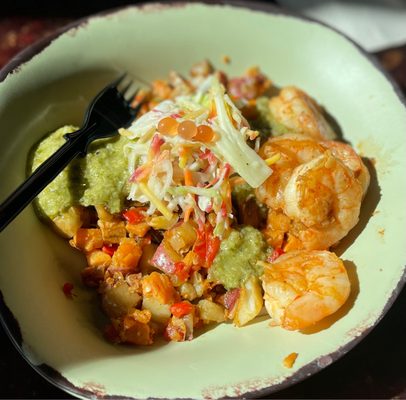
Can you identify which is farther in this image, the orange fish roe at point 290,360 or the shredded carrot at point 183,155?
the shredded carrot at point 183,155

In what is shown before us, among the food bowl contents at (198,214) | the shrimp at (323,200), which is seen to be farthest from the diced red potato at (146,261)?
the shrimp at (323,200)

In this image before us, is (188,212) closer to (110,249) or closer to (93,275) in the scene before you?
(110,249)

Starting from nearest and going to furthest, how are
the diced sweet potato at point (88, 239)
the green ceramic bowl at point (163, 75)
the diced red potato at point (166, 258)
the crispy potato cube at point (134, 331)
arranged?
the green ceramic bowl at point (163, 75) < the crispy potato cube at point (134, 331) < the diced red potato at point (166, 258) < the diced sweet potato at point (88, 239)

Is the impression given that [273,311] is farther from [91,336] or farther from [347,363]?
[91,336]

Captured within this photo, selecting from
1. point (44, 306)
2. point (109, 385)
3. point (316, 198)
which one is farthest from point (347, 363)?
point (44, 306)

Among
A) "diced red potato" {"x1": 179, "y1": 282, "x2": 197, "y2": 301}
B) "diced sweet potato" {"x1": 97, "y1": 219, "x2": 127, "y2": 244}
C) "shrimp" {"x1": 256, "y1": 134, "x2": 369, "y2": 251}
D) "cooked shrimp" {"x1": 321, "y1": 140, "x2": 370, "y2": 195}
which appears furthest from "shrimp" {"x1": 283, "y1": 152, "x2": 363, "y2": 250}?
"diced sweet potato" {"x1": 97, "y1": 219, "x2": 127, "y2": 244}

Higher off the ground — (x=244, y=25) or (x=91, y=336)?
(x=244, y=25)

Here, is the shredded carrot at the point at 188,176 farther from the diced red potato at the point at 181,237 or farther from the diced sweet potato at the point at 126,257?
the diced sweet potato at the point at 126,257

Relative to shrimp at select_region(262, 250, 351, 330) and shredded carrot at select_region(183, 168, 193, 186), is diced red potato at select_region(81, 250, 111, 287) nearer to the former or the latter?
shredded carrot at select_region(183, 168, 193, 186)
